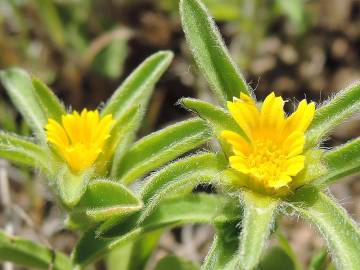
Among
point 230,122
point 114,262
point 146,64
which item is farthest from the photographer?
point 114,262

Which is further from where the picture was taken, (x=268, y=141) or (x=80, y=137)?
(x=80, y=137)

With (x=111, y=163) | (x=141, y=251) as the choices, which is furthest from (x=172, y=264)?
(x=111, y=163)

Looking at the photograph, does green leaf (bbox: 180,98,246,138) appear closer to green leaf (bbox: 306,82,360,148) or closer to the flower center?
the flower center

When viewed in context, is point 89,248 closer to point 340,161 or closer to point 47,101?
point 47,101

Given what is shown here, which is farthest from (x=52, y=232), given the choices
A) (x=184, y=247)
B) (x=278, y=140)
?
(x=278, y=140)

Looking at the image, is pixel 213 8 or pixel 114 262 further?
pixel 213 8

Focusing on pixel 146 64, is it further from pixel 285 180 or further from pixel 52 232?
pixel 52 232
